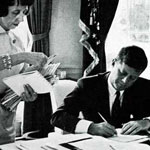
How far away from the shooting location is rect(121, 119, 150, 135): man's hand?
154 cm

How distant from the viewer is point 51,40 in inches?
77.8

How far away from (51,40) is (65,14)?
20 centimetres

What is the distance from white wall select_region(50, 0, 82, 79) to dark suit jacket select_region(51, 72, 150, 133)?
0.42 feet

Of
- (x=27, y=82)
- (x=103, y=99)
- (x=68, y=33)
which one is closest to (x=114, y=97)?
(x=103, y=99)

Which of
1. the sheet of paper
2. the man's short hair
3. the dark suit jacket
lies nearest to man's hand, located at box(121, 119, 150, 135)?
the dark suit jacket

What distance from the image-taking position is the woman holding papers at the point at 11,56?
137 centimetres

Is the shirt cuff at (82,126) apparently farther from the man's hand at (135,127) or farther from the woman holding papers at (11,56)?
the woman holding papers at (11,56)

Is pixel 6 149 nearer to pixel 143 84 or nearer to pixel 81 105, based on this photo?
pixel 81 105

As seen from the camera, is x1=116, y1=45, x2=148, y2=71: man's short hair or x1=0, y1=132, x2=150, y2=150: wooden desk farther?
x1=116, y1=45, x2=148, y2=71: man's short hair

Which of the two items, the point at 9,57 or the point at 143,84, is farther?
the point at 143,84

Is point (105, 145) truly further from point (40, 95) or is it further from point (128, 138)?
point (40, 95)

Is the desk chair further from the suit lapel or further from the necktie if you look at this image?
the necktie

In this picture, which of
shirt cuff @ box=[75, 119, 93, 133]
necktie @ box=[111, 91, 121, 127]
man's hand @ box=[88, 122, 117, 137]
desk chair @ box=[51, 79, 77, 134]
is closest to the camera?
man's hand @ box=[88, 122, 117, 137]

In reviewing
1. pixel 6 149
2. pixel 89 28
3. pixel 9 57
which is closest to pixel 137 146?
pixel 6 149
